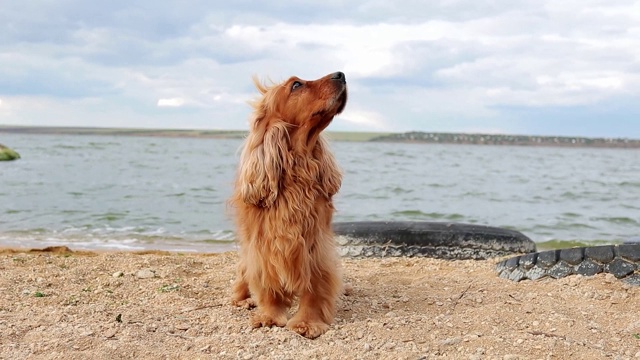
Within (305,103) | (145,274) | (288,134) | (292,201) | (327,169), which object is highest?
(305,103)

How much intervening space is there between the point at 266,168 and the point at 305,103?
0.52 meters

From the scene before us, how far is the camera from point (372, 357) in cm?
387

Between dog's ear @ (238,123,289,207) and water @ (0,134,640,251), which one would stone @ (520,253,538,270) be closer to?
water @ (0,134,640,251)

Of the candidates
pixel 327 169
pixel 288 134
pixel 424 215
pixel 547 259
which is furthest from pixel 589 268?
pixel 424 215

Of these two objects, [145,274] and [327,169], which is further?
[145,274]

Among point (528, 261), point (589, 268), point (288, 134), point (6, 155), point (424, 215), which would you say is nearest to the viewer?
→ point (288, 134)

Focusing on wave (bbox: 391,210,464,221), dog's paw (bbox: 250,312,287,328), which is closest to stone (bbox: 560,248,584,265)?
dog's paw (bbox: 250,312,287,328)

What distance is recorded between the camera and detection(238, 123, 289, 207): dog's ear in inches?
176

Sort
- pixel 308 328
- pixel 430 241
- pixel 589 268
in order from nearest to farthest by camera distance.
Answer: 1. pixel 308 328
2. pixel 589 268
3. pixel 430 241

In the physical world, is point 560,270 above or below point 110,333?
above

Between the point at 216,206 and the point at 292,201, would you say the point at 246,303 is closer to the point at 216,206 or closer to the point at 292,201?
the point at 292,201

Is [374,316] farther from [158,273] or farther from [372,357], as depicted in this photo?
[158,273]

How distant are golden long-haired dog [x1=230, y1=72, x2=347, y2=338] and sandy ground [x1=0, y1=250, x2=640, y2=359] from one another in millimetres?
236

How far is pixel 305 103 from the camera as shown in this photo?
14.7ft
